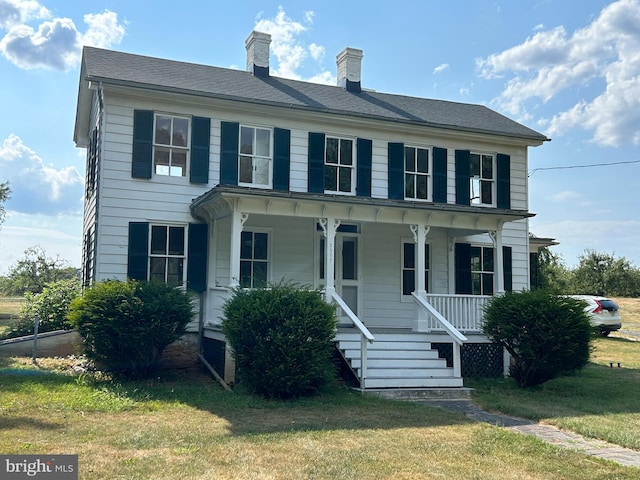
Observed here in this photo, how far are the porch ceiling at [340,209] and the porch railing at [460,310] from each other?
155cm

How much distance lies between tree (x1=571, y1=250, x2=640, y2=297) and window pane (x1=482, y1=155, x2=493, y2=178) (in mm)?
24450

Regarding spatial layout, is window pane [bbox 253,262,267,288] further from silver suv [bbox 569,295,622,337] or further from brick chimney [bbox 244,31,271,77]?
silver suv [bbox 569,295,622,337]

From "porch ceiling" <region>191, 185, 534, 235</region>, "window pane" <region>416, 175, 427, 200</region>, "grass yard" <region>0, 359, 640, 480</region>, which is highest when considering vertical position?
"window pane" <region>416, 175, 427, 200</region>

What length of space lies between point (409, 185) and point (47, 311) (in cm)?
920

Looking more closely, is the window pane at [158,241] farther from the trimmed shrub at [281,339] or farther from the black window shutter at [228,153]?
the trimmed shrub at [281,339]

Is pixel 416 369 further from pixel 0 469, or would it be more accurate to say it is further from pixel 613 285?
pixel 613 285

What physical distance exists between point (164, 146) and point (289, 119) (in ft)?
9.38

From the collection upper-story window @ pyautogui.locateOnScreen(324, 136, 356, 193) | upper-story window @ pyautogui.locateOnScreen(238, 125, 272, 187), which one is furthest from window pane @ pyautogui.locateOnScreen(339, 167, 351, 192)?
upper-story window @ pyautogui.locateOnScreen(238, 125, 272, 187)

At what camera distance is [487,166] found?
618 inches

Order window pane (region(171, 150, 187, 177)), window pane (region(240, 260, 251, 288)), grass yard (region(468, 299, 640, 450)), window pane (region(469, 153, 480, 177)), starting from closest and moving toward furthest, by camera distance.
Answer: grass yard (region(468, 299, 640, 450)), window pane (region(171, 150, 187, 177)), window pane (region(240, 260, 251, 288)), window pane (region(469, 153, 480, 177))

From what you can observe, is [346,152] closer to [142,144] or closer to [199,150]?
[199,150]

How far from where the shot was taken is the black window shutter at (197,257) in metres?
12.6

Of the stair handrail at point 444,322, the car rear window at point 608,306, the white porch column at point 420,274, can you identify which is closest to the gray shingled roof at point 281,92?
the white porch column at point 420,274

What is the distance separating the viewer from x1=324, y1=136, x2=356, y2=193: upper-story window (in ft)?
46.4
